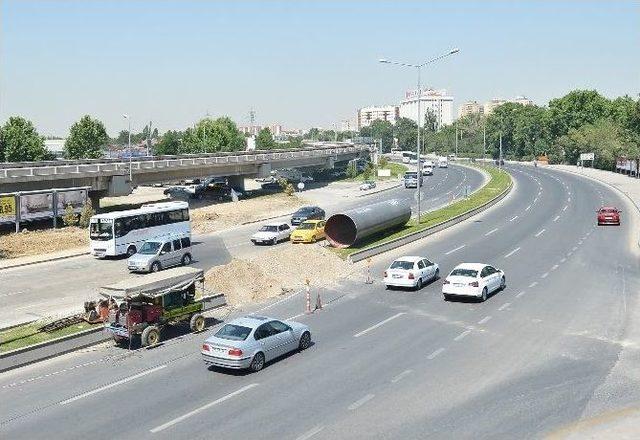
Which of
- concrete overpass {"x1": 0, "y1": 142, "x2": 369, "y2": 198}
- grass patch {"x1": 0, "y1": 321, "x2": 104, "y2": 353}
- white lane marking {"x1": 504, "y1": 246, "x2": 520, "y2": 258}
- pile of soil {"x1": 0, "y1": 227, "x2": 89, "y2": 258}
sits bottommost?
grass patch {"x1": 0, "y1": 321, "x2": 104, "y2": 353}

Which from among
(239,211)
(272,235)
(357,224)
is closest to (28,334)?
(357,224)

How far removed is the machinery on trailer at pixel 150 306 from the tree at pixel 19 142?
98.2m

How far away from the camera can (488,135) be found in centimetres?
19138

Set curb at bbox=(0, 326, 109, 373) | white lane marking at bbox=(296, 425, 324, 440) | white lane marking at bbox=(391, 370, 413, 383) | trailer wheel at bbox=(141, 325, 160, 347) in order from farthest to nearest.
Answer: trailer wheel at bbox=(141, 325, 160, 347) < curb at bbox=(0, 326, 109, 373) < white lane marking at bbox=(391, 370, 413, 383) < white lane marking at bbox=(296, 425, 324, 440)

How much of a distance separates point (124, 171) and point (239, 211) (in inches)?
473

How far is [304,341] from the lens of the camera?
22984 millimetres

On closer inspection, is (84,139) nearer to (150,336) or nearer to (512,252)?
(512,252)

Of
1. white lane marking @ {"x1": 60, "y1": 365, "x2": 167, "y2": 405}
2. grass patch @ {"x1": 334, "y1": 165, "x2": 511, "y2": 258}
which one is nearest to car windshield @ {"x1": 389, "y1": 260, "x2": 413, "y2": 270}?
grass patch @ {"x1": 334, "y1": 165, "x2": 511, "y2": 258}

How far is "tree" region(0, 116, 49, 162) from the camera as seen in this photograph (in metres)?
112

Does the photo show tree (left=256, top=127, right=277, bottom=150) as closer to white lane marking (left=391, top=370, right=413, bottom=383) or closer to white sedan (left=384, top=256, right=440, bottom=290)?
white sedan (left=384, top=256, right=440, bottom=290)

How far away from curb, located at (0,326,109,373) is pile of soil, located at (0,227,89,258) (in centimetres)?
2358

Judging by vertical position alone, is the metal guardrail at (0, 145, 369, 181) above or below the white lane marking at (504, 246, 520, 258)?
above

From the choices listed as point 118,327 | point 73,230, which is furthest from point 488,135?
point 118,327

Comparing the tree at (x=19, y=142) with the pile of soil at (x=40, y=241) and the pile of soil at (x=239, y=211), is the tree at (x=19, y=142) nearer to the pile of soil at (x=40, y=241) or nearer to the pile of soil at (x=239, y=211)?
the pile of soil at (x=239, y=211)
